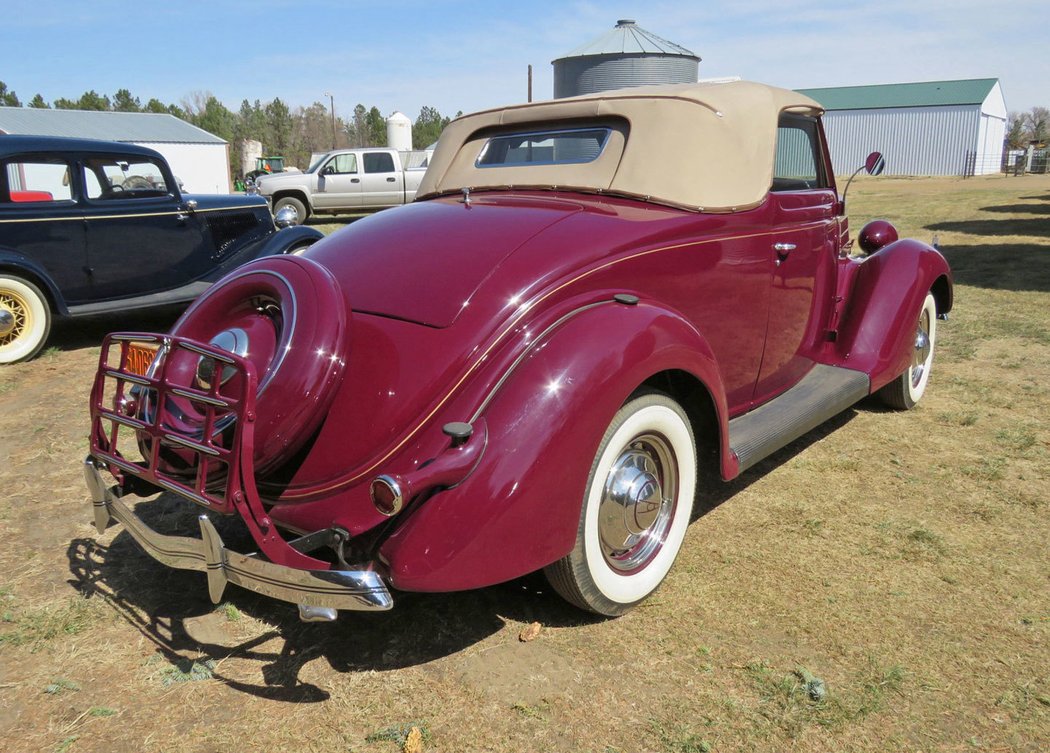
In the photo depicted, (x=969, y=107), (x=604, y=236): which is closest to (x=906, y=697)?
(x=604, y=236)

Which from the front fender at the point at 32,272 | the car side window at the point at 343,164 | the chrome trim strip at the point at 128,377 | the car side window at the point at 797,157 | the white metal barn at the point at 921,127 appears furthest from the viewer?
the white metal barn at the point at 921,127

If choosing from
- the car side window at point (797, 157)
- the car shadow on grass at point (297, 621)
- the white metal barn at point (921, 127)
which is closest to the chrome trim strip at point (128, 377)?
the car shadow on grass at point (297, 621)

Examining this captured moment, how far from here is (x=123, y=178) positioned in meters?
6.86

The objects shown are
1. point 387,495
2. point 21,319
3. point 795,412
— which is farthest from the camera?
point 21,319

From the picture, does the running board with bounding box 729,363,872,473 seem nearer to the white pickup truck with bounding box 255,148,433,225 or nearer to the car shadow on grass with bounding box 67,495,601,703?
the car shadow on grass with bounding box 67,495,601,703

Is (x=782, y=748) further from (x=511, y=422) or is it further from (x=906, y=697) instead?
(x=511, y=422)

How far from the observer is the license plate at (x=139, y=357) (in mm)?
2496

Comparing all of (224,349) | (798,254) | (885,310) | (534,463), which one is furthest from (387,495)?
(885,310)

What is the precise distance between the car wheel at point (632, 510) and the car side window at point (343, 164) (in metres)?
17.4

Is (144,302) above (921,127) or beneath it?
beneath

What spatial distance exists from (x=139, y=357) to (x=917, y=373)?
4.29 meters

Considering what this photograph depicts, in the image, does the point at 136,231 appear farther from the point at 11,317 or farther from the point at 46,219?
the point at 11,317

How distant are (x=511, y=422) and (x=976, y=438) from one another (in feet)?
10.7

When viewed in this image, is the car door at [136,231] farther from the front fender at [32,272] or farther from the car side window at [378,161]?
the car side window at [378,161]
